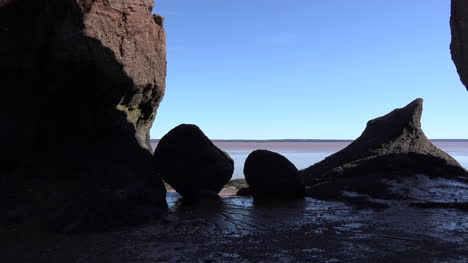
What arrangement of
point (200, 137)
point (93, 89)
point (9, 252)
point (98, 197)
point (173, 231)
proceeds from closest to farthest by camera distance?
point (9, 252) → point (173, 231) → point (98, 197) → point (93, 89) → point (200, 137)

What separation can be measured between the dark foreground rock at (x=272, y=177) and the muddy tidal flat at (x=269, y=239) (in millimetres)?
1924

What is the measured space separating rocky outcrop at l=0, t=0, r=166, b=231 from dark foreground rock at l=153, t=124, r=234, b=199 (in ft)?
3.58

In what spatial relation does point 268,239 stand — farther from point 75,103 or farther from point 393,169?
point 393,169

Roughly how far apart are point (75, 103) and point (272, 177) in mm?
4823

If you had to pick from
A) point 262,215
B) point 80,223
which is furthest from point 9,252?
point 262,215

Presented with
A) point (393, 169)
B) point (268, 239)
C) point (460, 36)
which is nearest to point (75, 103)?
point (268, 239)

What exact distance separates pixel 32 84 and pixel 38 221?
2.39 metres

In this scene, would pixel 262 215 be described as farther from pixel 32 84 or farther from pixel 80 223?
pixel 32 84

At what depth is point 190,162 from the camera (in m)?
10.4

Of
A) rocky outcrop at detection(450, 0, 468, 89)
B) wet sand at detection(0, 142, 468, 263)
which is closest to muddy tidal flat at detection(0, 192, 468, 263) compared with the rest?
wet sand at detection(0, 142, 468, 263)

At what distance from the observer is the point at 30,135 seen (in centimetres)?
820

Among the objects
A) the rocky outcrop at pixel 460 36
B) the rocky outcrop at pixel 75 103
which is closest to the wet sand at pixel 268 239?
the rocky outcrop at pixel 75 103

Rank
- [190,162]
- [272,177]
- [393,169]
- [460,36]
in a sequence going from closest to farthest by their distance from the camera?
[190,162] < [272,177] < [393,169] < [460,36]

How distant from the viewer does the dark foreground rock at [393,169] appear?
1036 cm
